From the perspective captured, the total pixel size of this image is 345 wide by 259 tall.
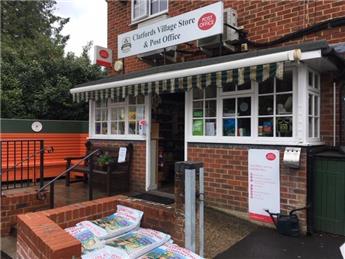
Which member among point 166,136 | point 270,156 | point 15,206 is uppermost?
point 166,136

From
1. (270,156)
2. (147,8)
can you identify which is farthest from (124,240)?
(147,8)

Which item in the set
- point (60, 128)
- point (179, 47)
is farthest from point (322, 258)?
point (60, 128)

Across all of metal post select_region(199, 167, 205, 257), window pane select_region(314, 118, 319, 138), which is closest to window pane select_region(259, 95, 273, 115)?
window pane select_region(314, 118, 319, 138)

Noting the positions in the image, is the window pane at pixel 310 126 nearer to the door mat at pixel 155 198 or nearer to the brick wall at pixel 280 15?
the brick wall at pixel 280 15

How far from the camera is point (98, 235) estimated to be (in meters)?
3.90

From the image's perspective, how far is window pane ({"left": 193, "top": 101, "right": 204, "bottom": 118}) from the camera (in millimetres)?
6157

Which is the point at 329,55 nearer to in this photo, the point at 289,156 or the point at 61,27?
the point at 289,156

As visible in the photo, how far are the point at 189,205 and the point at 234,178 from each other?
2438 millimetres

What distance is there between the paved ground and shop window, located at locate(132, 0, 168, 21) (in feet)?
19.2

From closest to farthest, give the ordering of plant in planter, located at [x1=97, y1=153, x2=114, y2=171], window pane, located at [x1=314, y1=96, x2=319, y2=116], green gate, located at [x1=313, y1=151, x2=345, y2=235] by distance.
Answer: green gate, located at [x1=313, y1=151, x2=345, y2=235] < window pane, located at [x1=314, y1=96, x2=319, y2=116] < plant in planter, located at [x1=97, y1=153, x2=114, y2=171]

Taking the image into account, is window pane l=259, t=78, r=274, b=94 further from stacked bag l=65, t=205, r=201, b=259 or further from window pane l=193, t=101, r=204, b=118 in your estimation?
stacked bag l=65, t=205, r=201, b=259

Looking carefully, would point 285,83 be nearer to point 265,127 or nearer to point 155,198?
point 265,127

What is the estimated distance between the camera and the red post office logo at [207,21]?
19.5 feet

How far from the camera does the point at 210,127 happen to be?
237 inches
